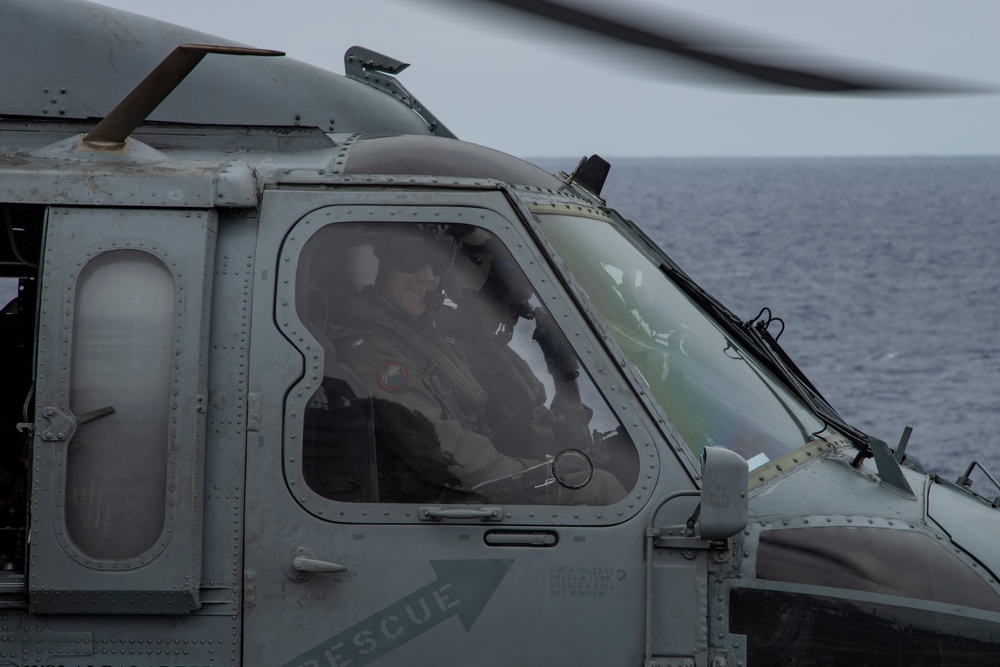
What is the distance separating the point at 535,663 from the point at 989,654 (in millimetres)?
1392

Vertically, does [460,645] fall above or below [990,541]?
below

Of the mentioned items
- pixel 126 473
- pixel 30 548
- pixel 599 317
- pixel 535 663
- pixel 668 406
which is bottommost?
pixel 535 663

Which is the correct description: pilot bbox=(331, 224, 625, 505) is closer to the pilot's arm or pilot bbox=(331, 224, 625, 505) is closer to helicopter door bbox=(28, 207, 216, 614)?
the pilot's arm

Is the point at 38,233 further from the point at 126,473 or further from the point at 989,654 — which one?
the point at 989,654

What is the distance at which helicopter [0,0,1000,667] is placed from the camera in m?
3.52

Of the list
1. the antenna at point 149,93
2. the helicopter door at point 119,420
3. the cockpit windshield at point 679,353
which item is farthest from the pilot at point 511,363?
the antenna at point 149,93

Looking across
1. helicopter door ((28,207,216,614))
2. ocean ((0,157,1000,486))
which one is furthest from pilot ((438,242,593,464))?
ocean ((0,157,1000,486))

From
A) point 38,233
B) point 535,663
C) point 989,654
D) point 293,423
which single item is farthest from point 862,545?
point 38,233

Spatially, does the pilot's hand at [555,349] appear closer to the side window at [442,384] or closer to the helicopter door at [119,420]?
the side window at [442,384]

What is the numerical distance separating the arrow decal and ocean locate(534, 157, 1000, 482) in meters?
11.8

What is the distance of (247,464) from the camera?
11.8 feet

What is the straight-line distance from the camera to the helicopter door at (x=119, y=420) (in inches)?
138

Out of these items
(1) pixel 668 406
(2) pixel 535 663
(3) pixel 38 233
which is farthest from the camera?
(3) pixel 38 233

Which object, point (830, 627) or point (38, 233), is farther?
point (38, 233)
